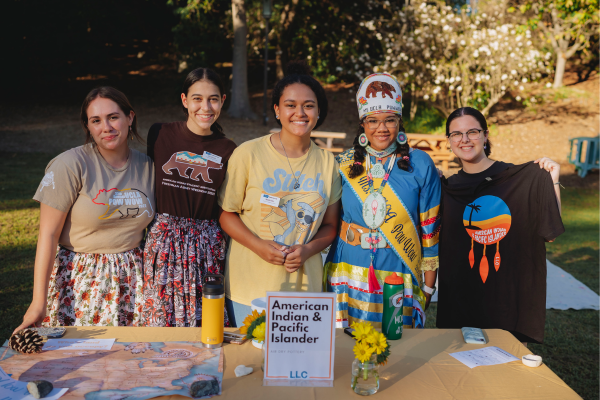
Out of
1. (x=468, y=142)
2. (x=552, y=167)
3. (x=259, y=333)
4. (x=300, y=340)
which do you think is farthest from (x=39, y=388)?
(x=552, y=167)

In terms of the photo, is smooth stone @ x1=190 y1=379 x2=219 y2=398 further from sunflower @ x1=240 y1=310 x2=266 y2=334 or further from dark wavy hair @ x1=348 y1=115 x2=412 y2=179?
dark wavy hair @ x1=348 y1=115 x2=412 y2=179

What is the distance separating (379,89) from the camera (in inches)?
104

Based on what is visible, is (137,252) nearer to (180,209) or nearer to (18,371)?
(180,209)

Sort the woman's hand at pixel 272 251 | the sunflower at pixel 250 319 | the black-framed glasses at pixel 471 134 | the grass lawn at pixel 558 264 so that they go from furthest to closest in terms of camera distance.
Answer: the grass lawn at pixel 558 264 → the black-framed glasses at pixel 471 134 → the woman's hand at pixel 272 251 → the sunflower at pixel 250 319

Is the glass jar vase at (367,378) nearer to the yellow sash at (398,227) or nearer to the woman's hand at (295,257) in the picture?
the woman's hand at (295,257)

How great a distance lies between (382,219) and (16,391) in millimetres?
1798

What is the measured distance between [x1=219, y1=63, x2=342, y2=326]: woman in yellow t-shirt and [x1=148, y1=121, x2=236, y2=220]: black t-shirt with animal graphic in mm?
125

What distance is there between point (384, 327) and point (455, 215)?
1.07 m

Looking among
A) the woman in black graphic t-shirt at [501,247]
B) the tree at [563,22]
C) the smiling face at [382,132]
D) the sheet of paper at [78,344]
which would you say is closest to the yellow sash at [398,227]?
the smiling face at [382,132]

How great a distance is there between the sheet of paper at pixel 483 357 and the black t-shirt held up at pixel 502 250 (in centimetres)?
80

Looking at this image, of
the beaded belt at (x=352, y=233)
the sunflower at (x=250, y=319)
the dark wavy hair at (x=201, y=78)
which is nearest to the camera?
the sunflower at (x=250, y=319)

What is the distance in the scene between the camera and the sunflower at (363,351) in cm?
161

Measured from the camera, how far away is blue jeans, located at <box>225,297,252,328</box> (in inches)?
98.1

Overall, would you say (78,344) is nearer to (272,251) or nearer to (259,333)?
(259,333)
